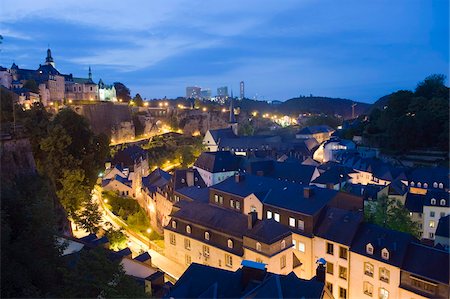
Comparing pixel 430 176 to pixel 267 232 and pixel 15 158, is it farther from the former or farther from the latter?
pixel 15 158

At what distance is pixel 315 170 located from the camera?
127ft

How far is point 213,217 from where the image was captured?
24094 millimetres

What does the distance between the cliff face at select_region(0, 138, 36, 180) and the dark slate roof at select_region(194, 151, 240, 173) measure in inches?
1056

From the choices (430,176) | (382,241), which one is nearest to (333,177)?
(430,176)

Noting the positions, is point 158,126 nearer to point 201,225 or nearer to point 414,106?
point 414,106

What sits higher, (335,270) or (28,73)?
(28,73)

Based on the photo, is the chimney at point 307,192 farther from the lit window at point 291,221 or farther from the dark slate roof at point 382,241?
the dark slate roof at point 382,241

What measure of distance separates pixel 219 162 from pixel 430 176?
2332cm

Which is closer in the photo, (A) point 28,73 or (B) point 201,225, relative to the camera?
(B) point 201,225

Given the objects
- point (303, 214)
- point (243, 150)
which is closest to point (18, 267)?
point (303, 214)

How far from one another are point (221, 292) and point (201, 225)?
35.0ft

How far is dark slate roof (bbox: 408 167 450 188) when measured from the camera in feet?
121

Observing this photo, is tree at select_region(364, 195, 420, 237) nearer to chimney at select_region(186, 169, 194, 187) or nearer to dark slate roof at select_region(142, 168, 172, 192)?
chimney at select_region(186, 169, 194, 187)

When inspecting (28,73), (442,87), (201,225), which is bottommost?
(201,225)
